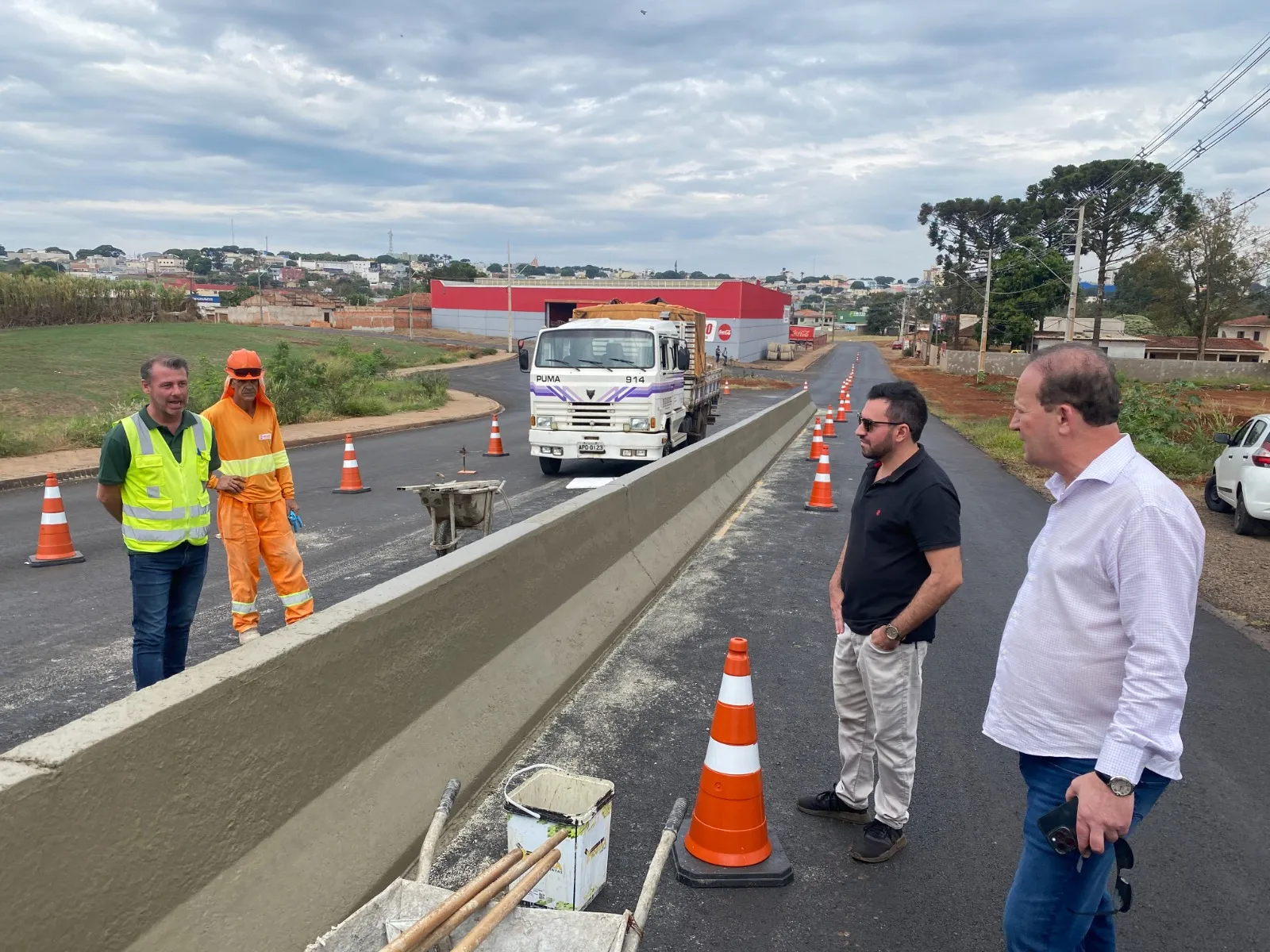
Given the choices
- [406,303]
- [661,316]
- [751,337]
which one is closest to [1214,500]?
[661,316]

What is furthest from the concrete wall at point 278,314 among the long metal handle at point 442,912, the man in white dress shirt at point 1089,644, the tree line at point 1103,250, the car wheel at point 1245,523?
the man in white dress shirt at point 1089,644

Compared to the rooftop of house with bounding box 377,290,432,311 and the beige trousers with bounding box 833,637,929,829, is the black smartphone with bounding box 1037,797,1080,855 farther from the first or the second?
the rooftop of house with bounding box 377,290,432,311

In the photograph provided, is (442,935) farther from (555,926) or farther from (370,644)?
(370,644)

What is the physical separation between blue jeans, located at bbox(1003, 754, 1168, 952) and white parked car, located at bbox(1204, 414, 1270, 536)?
10714mm

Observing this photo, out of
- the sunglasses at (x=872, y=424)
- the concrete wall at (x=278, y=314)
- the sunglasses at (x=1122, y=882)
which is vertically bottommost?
the sunglasses at (x=1122, y=882)

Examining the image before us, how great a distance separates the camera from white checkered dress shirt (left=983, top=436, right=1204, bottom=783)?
2.26m

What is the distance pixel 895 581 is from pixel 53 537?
335 inches

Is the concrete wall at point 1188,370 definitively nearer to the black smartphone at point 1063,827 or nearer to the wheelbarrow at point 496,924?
the black smartphone at point 1063,827

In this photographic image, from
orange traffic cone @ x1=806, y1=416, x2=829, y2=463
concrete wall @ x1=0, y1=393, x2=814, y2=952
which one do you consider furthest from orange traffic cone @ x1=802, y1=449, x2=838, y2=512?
concrete wall @ x1=0, y1=393, x2=814, y2=952

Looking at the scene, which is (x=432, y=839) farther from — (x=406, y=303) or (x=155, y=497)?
(x=406, y=303)

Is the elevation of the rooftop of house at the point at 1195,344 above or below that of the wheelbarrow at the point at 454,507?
above

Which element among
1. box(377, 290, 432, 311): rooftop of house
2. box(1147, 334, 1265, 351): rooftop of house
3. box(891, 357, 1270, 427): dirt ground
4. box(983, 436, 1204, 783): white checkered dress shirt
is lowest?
box(891, 357, 1270, 427): dirt ground

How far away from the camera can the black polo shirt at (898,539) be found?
12.4 ft

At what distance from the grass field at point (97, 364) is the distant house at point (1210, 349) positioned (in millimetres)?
63400
